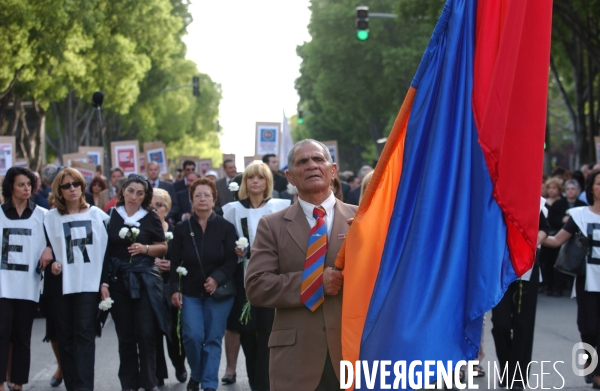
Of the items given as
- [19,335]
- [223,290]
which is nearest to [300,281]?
[223,290]


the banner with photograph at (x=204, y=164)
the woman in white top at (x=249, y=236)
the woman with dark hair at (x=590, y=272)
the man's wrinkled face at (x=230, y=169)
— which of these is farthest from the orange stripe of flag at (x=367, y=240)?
the banner with photograph at (x=204, y=164)

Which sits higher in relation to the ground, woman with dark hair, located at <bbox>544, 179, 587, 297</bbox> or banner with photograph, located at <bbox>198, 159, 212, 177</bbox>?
banner with photograph, located at <bbox>198, 159, 212, 177</bbox>

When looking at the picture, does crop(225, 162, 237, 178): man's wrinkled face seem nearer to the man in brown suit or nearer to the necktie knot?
the man in brown suit

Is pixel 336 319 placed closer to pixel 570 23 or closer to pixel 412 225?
→ pixel 412 225

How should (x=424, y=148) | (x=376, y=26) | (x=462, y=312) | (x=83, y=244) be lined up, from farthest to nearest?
(x=376, y=26)
(x=83, y=244)
(x=424, y=148)
(x=462, y=312)

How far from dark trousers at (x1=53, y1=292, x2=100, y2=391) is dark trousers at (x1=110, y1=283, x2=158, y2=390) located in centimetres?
22

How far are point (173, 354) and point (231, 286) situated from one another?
145 centimetres

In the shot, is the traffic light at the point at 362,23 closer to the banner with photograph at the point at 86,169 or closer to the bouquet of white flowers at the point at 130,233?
the banner with photograph at the point at 86,169

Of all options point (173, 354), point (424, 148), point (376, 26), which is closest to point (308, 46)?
point (376, 26)

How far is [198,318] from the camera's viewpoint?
914 centimetres

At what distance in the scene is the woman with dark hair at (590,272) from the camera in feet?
31.2

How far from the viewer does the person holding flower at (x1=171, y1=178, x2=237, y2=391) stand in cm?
905

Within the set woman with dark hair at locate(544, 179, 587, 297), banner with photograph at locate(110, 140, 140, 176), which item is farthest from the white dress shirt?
banner with photograph at locate(110, 140, 140, 176)

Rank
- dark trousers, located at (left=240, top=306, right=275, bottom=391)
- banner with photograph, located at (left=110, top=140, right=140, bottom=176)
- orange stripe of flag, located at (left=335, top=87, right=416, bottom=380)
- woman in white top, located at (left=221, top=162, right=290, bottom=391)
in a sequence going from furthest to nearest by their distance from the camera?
banner with photograph, located at (left=110, top=140, right=140, bottom=176) → woman in white top, located at (left=221, top=162, right=290, bottom=391) → dark trousers, located at (left=240, top=306, right=275, bottom=391) → orange stripe of flag, located at (left=335, top=87, right=416, bottom=380)
